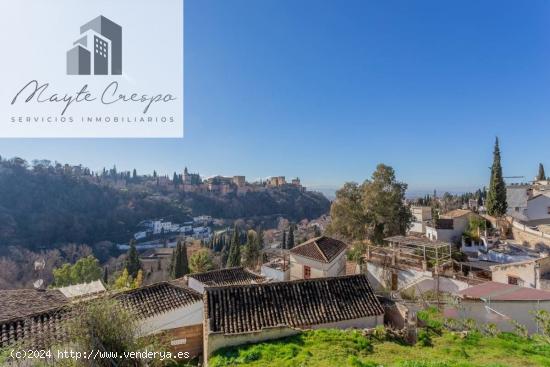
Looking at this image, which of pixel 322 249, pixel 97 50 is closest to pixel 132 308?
pixel 97 50

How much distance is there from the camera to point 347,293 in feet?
28.1

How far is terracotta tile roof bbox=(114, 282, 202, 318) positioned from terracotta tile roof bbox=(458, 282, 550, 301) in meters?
8.03

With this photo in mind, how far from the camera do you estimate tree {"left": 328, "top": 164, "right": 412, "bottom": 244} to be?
1720cm

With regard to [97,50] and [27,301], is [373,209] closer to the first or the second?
[97,50]

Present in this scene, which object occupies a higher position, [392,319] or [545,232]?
[545,232]

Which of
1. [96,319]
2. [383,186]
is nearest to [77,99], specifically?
[96,319]

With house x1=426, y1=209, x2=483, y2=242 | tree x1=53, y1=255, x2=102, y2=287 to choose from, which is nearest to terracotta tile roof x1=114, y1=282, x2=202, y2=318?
tree x1=53, y1=255, x2=102, y2=287

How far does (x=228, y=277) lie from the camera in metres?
14.4

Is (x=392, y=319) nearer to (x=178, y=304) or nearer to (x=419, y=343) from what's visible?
(x=419, y=343)

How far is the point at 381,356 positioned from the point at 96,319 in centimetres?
491

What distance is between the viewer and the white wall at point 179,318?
28.2ft

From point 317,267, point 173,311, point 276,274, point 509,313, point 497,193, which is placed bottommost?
point 276,274

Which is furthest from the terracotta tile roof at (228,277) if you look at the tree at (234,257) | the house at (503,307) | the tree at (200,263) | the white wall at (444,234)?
the tree at (234,257)

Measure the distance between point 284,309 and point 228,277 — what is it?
7024mm
